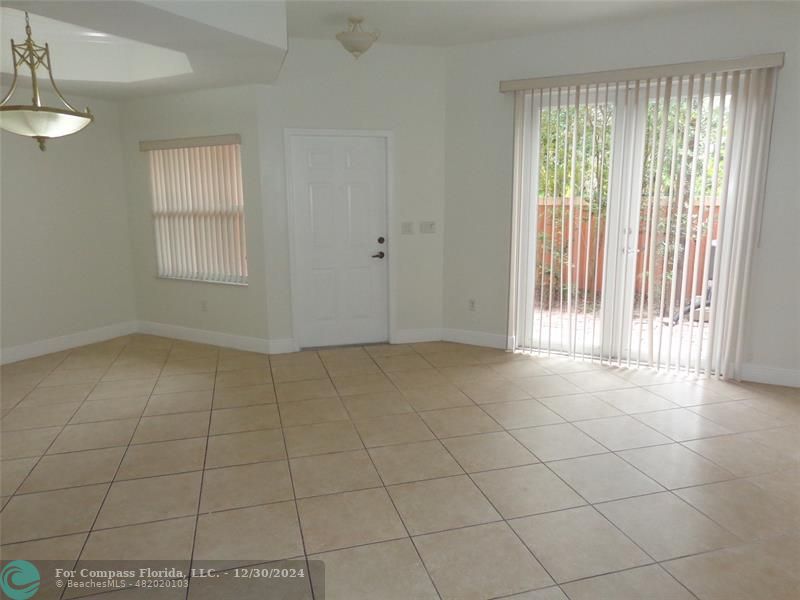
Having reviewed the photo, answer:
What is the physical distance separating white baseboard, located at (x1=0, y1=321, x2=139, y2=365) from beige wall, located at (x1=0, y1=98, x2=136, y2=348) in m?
0.05

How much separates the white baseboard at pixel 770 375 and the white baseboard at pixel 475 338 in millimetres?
1946

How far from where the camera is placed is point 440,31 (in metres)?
4.50

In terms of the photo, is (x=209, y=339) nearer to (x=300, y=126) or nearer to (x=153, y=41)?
(x=300, y=126)

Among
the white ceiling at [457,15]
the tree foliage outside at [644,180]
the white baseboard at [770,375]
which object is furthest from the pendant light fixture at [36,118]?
the white baseboard at [770,375]

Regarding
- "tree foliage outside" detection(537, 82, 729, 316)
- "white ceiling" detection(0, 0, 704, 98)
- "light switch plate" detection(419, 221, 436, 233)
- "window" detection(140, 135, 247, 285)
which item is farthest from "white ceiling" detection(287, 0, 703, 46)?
"light switch plate" detection(419, 221, 436, 233)

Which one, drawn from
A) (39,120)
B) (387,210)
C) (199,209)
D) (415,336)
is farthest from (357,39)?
(415,336)

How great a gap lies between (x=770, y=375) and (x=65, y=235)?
6.24 meters

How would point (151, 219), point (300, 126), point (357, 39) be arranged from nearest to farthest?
point (357, 39), point (300, 126), point (151, 219)

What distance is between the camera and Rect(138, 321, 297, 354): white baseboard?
16.9ft

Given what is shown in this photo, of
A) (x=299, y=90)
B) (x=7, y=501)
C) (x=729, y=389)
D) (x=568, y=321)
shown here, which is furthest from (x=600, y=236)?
(x=7, y=501)

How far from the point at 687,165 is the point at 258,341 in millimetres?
3908

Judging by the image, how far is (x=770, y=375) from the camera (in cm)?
422

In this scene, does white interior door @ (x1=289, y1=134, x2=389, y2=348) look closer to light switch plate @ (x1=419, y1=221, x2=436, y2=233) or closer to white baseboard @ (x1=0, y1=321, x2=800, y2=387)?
white baseboard @ (x1=0, y1=321, x2=800, y2=387)

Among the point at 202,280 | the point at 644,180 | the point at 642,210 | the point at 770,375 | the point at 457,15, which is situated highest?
the point at 457,15
